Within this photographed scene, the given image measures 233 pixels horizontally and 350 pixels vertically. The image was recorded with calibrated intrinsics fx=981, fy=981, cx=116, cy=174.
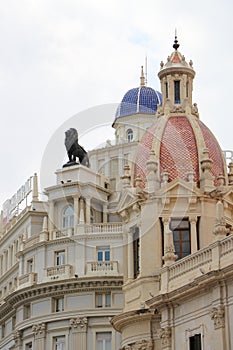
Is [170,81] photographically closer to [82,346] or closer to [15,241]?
[82,346]

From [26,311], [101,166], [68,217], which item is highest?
[101,166]

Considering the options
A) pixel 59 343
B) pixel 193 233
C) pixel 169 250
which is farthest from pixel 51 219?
A: pixel 169 250

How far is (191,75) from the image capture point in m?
62.4

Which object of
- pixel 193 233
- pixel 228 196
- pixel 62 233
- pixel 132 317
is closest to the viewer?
pixel 132 317

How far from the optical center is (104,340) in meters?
71.8

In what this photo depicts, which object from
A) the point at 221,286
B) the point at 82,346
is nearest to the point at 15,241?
the point at 82,346

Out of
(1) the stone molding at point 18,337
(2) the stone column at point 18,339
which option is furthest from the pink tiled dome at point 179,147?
(2) the stone column at point 18,339

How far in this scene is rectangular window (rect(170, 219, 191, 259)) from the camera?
55219 mm

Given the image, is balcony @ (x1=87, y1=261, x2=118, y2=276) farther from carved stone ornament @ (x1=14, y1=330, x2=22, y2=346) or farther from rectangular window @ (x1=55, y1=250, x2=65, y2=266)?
carved stone ornament @ (x1=14, y1=330, x2=22, y2=346)

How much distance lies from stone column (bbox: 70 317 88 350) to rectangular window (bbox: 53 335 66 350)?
1.31 meters

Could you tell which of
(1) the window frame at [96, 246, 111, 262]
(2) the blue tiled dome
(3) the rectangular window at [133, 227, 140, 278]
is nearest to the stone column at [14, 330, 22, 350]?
(1) the window frame at [96, 246, 111, 262]

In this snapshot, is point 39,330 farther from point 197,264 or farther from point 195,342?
point 197,264

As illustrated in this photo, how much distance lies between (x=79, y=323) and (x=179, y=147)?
19.8 meters

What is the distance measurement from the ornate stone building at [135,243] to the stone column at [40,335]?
90 millimetres
